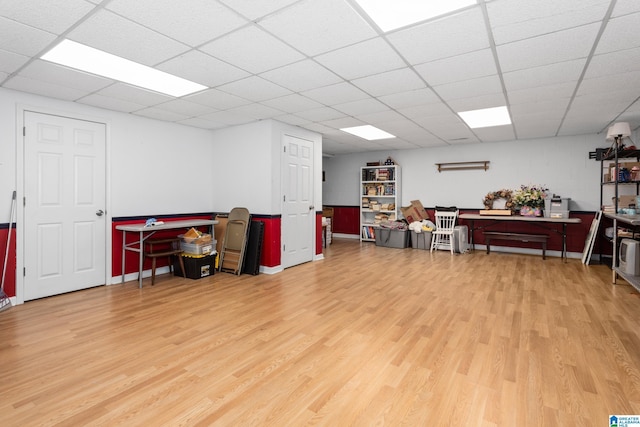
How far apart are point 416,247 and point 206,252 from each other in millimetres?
4871

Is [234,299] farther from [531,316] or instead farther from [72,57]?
[531,316]

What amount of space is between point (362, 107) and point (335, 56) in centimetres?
170

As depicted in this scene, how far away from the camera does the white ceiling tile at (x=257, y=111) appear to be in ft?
14.6

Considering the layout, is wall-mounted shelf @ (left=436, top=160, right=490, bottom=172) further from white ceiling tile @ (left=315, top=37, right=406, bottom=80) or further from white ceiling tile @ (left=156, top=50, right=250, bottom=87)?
white ceiling tile @ (left=156, top=50, right=250, bottom=87)

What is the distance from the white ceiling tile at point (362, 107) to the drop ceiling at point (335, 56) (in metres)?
0.03

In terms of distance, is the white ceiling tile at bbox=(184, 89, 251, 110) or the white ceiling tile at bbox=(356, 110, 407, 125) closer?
the white ceiling tile at bbox=(184, 89, 251, 110)

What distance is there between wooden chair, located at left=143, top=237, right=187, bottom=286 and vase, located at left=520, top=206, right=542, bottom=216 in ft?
21.7

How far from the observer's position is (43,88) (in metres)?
3.65

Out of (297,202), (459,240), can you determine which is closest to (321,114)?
(297,202)

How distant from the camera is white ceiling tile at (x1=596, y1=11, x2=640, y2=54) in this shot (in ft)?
7.44

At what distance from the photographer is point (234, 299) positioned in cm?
393

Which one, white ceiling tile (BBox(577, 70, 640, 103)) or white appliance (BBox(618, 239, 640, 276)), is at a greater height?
white ceiling tile (BBox(577, 70, 640, 103))

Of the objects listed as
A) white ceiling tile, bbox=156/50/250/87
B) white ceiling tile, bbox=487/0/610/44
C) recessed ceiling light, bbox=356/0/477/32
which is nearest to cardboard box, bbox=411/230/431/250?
white ceiling tile, bbox=487/0/610/44

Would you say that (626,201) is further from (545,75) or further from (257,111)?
(257,111)
